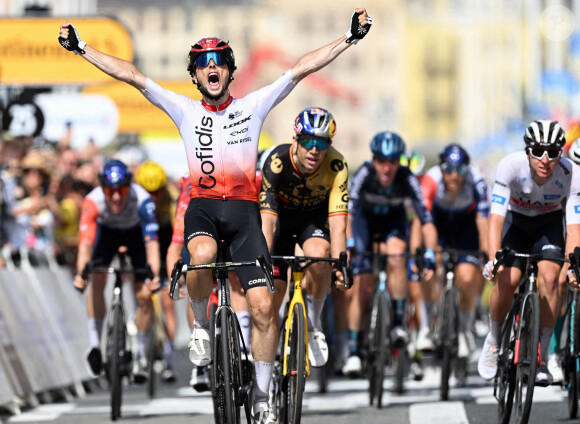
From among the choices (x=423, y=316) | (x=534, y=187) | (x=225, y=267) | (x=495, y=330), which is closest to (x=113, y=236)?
(x=423, y=316)

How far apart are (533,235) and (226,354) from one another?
3.02 m

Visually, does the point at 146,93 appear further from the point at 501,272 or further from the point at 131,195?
the point at 131,195

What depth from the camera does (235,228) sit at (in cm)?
943

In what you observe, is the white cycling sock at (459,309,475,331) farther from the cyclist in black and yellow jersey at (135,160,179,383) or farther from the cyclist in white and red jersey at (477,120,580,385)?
the cyclist in white and red jersey at (477,120,580,385)

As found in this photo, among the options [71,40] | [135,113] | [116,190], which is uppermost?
[135,113]

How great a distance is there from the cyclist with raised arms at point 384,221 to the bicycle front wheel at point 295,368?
11.3 feet

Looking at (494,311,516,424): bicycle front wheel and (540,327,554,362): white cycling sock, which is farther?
(540,327,554,362): white cycling sock

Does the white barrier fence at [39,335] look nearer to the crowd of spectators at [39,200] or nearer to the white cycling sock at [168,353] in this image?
the crowd of spectators at [39,200]

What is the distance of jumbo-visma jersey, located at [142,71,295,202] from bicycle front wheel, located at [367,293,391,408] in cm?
357

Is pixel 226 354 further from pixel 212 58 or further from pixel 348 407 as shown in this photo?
pixel 348 407

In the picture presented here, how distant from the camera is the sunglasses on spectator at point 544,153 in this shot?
405 inches

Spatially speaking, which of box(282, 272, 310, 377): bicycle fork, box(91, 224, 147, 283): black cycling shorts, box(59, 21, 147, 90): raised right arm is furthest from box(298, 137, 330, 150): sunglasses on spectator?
box(91, 224, 147, 283): black cycling shorts

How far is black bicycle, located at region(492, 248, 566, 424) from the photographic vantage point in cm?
962

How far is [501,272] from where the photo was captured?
10.5 m
